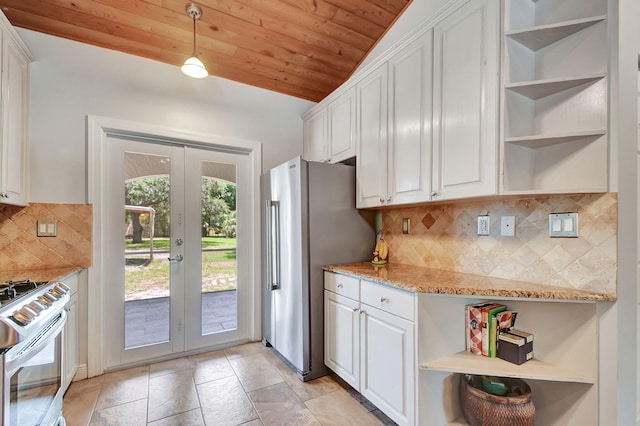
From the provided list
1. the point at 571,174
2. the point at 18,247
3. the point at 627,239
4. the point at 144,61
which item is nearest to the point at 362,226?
the point at 571,174

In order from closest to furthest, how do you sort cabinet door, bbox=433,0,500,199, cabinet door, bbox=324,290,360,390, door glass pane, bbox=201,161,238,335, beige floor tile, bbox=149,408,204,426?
cabinet door, bbox=433,0,500,199 < beige floor tile, bbox=149,408,204,426 < cabinet door, bbox=324,290,360,390 < door glass pane, bbox=201,161,238,335

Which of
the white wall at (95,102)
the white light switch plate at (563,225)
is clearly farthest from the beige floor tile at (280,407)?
the white wall at (95,102)

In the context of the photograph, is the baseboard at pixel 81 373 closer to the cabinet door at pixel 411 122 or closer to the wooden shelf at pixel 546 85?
the cabinet door at pixel 411 122

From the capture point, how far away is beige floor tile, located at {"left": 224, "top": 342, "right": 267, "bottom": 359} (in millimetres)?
2773

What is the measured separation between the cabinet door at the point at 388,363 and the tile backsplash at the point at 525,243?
691mm

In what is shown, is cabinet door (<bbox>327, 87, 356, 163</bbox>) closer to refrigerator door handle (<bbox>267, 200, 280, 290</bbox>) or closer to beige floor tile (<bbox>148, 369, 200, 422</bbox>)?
refrigerator door handle (<bbox>267, 200, 280, 290</bbox>)

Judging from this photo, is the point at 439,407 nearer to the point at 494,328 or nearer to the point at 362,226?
the point at 494,328

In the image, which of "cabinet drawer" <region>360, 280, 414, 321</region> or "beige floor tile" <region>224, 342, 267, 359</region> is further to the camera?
"beige floor tile" <region>224, 342, 267, 359</region>

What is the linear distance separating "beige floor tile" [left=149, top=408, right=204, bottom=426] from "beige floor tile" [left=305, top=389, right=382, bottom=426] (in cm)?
70

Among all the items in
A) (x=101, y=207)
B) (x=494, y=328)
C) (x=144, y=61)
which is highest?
(x=144, y=61)

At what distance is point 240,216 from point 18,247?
1682 millimetres

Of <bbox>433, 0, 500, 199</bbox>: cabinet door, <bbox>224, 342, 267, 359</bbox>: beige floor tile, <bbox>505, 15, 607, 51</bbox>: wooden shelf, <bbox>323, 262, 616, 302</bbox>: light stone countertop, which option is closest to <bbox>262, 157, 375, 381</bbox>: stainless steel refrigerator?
<bbox>224, 342, 267, 359</bbox>: beige floor tile

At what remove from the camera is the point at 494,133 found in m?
1.55

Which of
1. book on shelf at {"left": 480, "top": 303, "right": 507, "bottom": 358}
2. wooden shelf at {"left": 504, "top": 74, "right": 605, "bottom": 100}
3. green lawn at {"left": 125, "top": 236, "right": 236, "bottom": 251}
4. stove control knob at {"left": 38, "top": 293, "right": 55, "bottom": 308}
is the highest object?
wooden shelf at {"left": 504, "top": 74, "right": 605, "bottom": 100}
